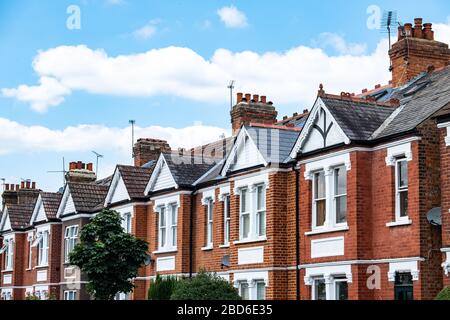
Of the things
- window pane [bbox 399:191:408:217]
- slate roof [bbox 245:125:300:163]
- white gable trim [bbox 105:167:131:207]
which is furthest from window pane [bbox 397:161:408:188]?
white gable trim [bbox 105:167:131:207]

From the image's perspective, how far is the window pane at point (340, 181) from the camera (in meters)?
21.8

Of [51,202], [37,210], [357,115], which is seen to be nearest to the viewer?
[357,115]

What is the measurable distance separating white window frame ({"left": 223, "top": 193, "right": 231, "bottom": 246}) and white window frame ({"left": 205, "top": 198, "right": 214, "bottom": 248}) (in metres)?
1.22

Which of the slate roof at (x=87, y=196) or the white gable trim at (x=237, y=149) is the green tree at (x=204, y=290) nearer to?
the white gable trim at (x=237, y=149)

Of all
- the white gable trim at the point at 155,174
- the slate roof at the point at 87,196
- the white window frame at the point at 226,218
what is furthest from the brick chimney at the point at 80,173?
the white window frame at the point at 226,218

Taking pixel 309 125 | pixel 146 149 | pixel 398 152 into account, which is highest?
pixel 146 149

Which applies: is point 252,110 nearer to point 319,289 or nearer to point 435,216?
point 319,289

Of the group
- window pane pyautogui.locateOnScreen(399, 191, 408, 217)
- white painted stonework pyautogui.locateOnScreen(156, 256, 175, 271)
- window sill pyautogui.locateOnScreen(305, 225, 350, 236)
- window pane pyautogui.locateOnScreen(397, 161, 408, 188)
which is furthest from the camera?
white painted stonework pyautogui.locateOnScreen(156, 256, 175, 271)

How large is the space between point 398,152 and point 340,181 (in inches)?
88.6

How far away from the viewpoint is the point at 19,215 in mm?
48625

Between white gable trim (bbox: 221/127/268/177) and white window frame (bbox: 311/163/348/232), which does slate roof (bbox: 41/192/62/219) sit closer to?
white gable trim (bbox: 221/127/268/177)

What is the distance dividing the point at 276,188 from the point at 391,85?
8.56 m

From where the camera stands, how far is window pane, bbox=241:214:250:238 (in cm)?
2589

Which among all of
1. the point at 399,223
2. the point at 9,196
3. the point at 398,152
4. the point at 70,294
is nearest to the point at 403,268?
the point at 399,223
